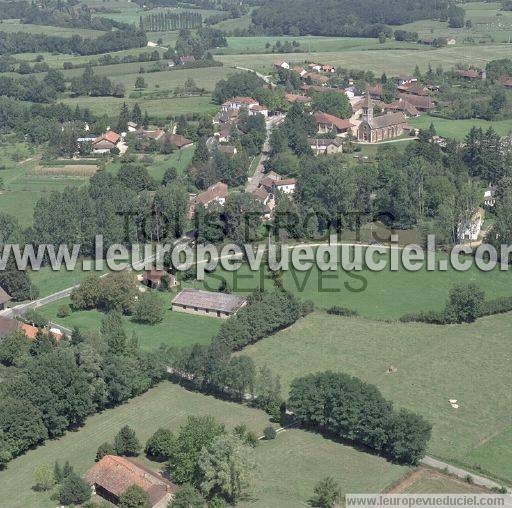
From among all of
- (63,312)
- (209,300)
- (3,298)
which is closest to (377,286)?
(209,300)

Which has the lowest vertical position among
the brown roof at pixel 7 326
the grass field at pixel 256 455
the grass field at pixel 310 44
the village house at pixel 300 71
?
the grass field at pixel 256 455

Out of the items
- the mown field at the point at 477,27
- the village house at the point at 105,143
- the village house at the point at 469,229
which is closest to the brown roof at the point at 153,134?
the village house at the point at 105,143

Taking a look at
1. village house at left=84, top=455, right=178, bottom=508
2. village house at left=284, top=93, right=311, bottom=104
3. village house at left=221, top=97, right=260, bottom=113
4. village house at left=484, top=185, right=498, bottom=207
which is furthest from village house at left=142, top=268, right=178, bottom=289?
village house at left=284, top=93, right=311, bottom=104

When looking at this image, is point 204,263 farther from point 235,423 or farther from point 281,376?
point 235,423

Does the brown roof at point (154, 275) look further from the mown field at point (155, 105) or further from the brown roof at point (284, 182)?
the mown field at point (155, 105)

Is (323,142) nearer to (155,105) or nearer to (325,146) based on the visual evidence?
(325,146)
